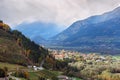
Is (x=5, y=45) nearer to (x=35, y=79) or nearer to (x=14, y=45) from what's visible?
(x=14, y=45)

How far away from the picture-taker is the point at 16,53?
606 ft

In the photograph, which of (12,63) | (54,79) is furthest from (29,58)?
(54,79)

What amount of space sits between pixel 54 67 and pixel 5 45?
1182 inches

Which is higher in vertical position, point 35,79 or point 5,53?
point 5,53

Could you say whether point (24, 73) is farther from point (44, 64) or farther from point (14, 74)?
point (44, 64)

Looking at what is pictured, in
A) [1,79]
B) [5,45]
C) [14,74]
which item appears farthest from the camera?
[5,45]

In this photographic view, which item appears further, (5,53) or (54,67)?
(54,67)

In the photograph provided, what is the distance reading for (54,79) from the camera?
462 feet

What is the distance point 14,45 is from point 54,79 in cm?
6279

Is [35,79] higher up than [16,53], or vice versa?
[16,53]

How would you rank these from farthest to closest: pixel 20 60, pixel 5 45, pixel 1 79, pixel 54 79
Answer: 1. pixel 5 45
2. pixel 20 60
3. pixel 54 79
4. pixel 1 79

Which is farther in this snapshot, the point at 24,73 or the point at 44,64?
the point at 44,64

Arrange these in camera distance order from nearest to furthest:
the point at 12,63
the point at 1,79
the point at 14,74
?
1. the point at 1,79
2. the point at 14,74
3. the point at 12,63

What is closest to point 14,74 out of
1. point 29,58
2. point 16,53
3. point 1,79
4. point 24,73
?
point 24,73
